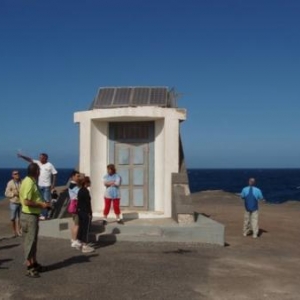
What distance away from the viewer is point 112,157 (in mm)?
14734

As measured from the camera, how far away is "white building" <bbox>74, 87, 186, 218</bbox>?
1417cm

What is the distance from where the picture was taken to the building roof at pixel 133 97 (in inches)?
572

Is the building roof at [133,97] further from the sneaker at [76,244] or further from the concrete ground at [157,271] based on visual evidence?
the sneaker at [76,244]

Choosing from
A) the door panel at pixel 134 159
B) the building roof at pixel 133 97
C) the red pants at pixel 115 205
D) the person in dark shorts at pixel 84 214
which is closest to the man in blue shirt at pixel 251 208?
the door panel at pixel 134 159

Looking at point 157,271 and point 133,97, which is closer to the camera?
point 157,271

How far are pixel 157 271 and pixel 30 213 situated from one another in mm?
2433

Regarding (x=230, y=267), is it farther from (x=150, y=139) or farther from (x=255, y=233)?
(x=150, y=139)

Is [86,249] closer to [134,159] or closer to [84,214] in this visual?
[84,214]

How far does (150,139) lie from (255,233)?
12.9 ft

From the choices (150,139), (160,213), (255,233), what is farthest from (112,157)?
(255,233)

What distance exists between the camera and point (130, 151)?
14.6 meters

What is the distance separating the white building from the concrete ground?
9.08ft

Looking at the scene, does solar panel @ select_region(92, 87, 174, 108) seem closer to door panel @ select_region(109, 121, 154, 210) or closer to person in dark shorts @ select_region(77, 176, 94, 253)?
door panel @ select_region(109, 121, 154, 210)

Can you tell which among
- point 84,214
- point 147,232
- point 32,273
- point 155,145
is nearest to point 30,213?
point 32,273
